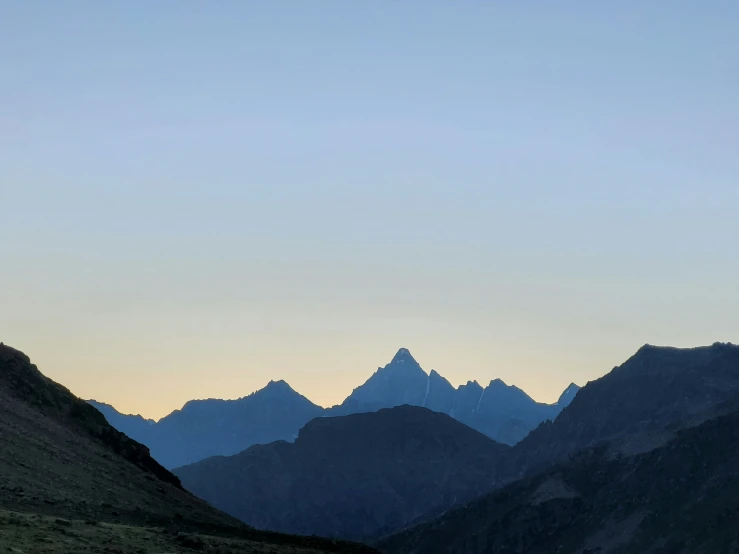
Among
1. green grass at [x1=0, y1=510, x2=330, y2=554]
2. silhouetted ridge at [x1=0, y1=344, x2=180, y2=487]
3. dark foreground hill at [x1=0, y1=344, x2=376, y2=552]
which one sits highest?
silhouetted ridge at [x1=0, y1=344, x2=180, y2=487]

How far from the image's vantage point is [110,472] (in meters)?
106

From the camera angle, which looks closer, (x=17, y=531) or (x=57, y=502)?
(x=17, y=531)

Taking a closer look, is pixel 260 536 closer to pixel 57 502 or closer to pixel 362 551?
pixel 362 551

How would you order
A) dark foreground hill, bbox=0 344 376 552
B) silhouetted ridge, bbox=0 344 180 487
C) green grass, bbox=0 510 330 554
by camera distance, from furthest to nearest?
silhouetted ridge, bbox=0 344 180 487 < dark foreground hill, bbox=0 344 376 552 < green grass, bbox=0 510 330 554

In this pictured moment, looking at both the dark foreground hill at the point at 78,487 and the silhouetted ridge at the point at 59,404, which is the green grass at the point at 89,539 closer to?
the dark foreground hill at the point at 78,487

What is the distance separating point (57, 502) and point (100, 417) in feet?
195

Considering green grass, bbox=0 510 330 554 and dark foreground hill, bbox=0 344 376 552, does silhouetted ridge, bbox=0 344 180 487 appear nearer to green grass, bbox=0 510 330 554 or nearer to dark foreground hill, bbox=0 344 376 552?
dark foreground hill, bbox=0 344 376 552

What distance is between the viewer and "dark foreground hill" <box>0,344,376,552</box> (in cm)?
5531

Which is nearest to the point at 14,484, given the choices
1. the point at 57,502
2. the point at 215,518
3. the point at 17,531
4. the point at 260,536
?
the point at 57,502

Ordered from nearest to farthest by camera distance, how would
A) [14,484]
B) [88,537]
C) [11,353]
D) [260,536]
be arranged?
[88,537] → [14,484] → [260,536] → [11,353]

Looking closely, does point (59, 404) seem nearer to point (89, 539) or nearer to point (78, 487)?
point (78, 487)

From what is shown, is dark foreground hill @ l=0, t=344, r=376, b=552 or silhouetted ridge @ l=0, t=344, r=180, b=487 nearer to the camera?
dark foreground hill @ l=0, t=344, r=376, b=552

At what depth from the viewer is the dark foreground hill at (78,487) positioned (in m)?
55.3

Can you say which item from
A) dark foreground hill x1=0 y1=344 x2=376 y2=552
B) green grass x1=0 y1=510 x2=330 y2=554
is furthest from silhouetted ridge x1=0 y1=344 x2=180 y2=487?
green grass x1=0 y1=510 x2=330 y2=554
